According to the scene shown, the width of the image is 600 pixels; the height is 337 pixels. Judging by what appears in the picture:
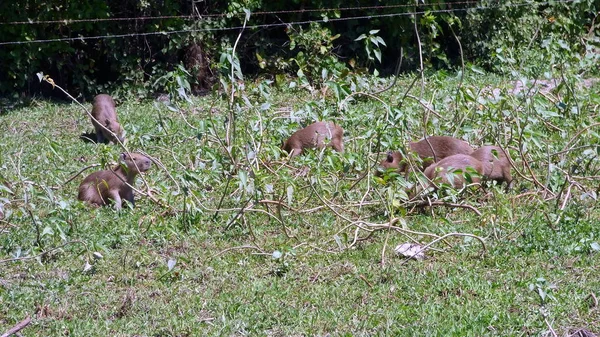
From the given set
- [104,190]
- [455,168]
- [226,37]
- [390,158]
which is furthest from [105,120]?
[455,168]

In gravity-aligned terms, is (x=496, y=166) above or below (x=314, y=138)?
above

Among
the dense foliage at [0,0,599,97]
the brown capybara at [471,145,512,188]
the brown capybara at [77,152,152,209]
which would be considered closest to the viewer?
the brown capybara at [471,145,512,188]

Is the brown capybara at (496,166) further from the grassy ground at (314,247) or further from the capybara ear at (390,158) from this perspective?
the capybara ear at (390,158)

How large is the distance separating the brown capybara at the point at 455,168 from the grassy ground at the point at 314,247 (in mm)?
160

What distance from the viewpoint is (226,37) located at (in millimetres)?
14016

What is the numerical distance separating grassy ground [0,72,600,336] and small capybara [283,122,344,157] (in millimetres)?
146

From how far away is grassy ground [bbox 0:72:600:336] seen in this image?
18.4 feet

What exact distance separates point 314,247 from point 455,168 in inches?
62.8

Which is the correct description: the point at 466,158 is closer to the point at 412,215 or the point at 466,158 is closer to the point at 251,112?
the point at 412,215

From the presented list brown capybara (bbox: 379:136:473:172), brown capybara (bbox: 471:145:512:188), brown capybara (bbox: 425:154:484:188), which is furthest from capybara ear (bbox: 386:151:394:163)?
brown capybara (bbox: 471:145:512:188)

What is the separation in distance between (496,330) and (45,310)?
8.92 feet

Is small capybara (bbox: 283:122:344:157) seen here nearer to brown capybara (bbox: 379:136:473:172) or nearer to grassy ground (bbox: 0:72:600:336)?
grassy ground (bbox: 0:72:600:336)

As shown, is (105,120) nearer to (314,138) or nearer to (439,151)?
(314,138)

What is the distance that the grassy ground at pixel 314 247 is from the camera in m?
5.60
